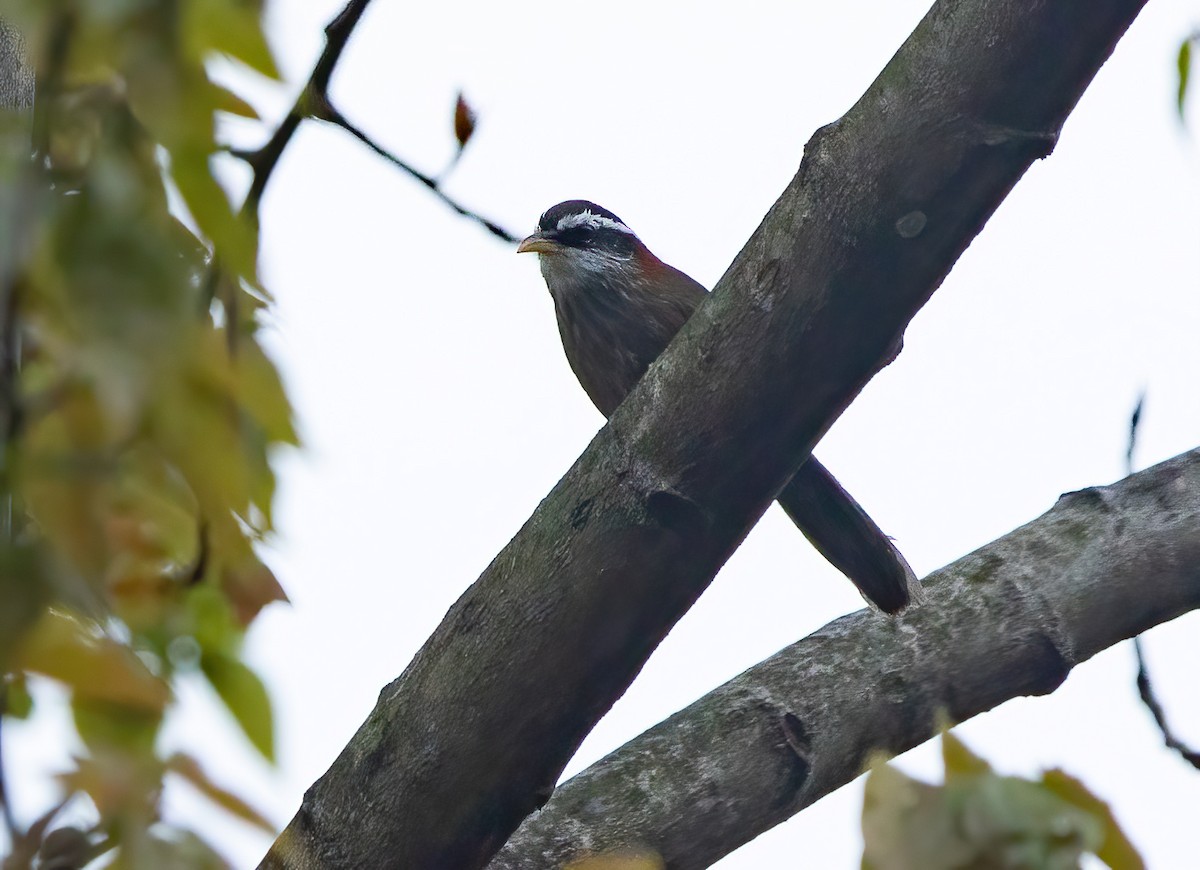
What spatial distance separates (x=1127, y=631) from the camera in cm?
340

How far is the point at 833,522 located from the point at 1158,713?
193 centimetres

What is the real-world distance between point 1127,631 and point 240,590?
2.31m

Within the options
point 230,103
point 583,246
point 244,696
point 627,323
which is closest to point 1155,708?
point 244,696

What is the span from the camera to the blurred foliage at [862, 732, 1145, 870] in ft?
3.84

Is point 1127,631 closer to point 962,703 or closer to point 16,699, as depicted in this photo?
point 962,703

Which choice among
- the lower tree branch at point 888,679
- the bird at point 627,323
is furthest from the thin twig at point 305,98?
the bird at point 627,323

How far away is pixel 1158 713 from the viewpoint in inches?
116

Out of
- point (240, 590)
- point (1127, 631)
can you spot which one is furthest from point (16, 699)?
point (1127, 631)

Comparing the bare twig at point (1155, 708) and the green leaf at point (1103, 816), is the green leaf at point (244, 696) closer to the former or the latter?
the green leaf at point (1103, 816)

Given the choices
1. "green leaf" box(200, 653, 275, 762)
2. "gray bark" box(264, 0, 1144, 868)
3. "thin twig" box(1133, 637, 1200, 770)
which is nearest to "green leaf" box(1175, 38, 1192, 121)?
"gray bark" box(264, 0, 1144, 868)

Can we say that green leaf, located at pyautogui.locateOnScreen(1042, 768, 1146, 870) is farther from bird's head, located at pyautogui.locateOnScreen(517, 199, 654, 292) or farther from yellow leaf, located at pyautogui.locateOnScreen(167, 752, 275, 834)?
bird's head, located at pyautogui.locateOnScreen(517, 199, 654, 292)

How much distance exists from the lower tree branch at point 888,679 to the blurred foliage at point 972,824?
1753 mm

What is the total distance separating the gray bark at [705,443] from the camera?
6.82 feet

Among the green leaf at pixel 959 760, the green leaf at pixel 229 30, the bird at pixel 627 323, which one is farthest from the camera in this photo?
the bird at pixel 627 323
